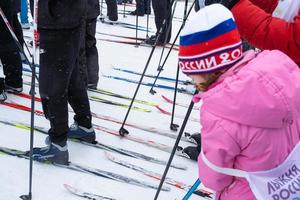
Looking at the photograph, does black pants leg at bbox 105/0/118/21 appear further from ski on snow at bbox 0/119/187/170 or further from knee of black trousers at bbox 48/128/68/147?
knee of black trousers at bbox 48/128/68/147

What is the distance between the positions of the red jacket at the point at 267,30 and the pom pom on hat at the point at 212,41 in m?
0.30

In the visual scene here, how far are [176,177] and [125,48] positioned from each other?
3482 millimetres

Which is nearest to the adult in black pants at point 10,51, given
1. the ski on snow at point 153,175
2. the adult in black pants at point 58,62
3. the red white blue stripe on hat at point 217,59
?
the adult in black pants at point 58,62

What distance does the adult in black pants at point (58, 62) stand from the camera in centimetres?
220

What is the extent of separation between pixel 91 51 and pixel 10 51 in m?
0.79

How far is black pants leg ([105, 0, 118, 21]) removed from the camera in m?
6.99

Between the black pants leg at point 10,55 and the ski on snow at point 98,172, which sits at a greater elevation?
the black pants leg at point 10,55

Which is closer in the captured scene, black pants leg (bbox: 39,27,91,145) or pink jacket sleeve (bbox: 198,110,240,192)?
pink jacket sleeve (bbox: 198,110,240,192)

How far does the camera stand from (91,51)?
3.81 meters

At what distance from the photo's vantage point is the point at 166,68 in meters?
5.12

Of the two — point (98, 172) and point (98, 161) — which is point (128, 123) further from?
point (98, 172)

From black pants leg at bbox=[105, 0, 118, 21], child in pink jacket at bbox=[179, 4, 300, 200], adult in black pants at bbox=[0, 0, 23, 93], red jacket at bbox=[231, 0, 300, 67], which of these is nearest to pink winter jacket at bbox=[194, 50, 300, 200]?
child in pink jacket at bbox=[179, 4, 300, 200]

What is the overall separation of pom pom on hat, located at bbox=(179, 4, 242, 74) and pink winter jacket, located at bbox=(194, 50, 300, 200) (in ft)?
0.15

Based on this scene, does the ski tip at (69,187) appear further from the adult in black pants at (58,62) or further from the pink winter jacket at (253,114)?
the pink winter jacket at (253,114)
